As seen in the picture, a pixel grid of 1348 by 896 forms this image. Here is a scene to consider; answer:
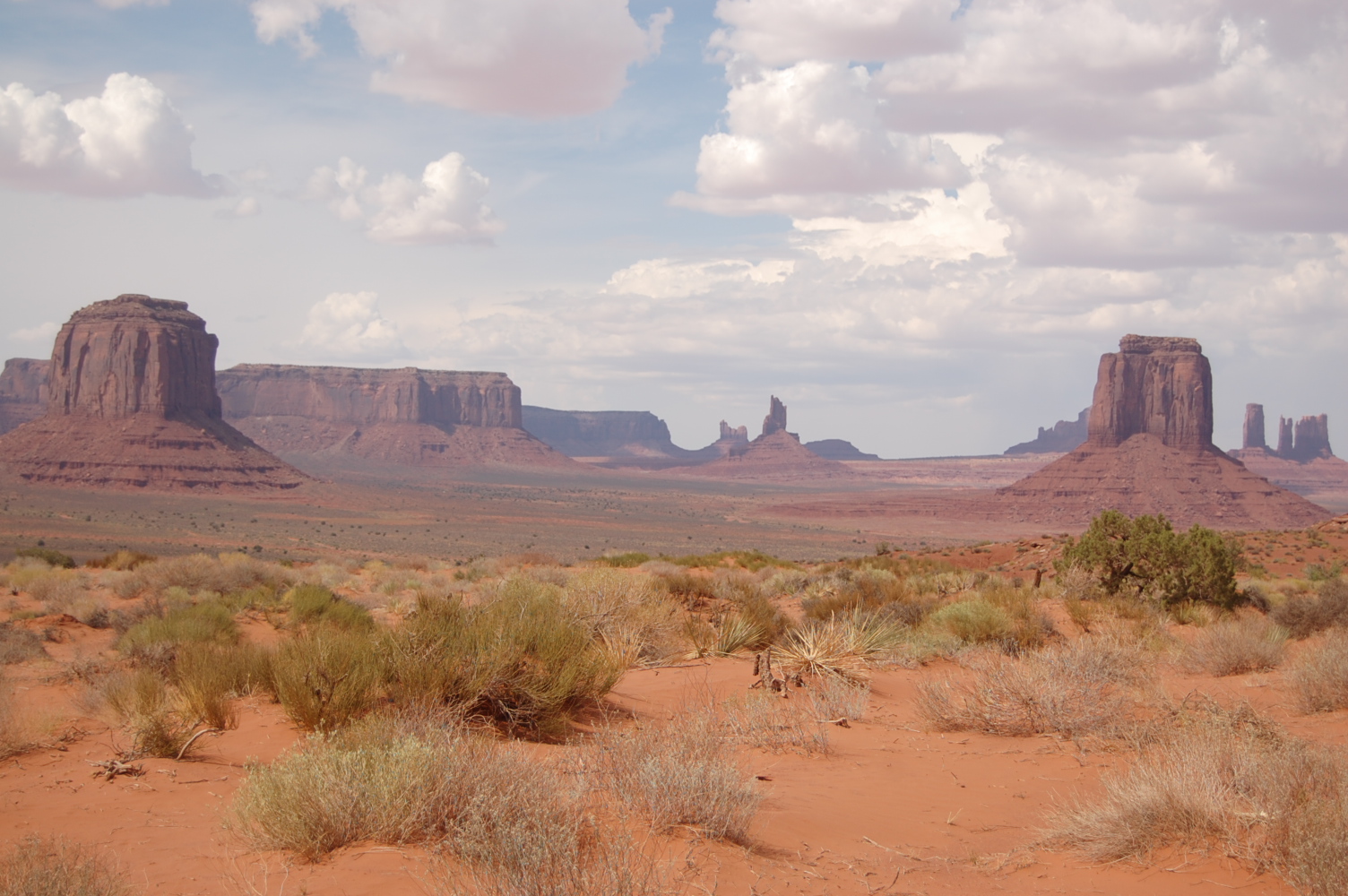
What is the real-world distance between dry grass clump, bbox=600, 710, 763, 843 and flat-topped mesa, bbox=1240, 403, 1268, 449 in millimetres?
197662

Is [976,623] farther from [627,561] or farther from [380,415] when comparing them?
[380,415]

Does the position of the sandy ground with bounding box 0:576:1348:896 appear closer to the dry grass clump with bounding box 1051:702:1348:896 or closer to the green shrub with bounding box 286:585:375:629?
the dry grass clump with bounding box 1051:702:1348:896

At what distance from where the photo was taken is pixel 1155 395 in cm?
10162

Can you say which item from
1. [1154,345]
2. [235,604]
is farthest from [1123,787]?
[1154,345]

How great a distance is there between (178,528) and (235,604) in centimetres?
4610

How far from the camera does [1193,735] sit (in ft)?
21.7

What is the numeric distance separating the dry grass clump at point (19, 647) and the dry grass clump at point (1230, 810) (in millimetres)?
12118

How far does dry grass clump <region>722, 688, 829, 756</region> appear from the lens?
7.84 metres

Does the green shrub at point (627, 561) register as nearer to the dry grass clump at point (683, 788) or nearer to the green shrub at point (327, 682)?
the green shrub at point (327, 682)


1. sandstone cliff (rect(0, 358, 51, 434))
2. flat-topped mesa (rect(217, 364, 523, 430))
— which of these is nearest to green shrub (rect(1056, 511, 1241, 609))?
sandstone cliff (rect(0, 358, 51, 434))

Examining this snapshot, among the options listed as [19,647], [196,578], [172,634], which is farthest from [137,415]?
[172,634]

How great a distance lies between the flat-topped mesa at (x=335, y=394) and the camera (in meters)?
178

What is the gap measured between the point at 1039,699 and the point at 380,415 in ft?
592

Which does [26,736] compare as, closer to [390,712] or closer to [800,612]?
[390,712]
